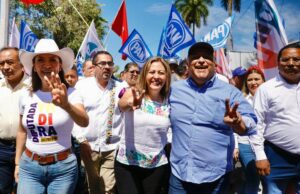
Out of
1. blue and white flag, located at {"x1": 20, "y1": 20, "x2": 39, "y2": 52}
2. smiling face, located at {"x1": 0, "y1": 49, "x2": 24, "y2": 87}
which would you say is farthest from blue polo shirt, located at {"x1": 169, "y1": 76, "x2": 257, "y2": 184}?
blue and white flag, located at {"x1": 20, "y1": 20, "x2": 39, "y2": 52}

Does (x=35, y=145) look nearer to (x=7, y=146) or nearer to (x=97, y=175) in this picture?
(x=7, y=146)

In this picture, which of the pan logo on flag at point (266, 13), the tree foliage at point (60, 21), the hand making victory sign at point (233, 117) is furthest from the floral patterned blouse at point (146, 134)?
the tree foliage at point (60, 21)

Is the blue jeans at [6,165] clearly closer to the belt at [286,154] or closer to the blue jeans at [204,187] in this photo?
the blue jeans at [204,187]

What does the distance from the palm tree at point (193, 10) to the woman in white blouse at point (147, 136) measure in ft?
156

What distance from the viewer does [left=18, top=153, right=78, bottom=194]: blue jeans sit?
122 inches

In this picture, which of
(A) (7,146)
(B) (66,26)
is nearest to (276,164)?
(A) (7,146)

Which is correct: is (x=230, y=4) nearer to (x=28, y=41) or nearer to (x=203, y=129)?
(x=28, y=41)

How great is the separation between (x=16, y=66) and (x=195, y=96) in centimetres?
212

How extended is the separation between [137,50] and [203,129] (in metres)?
6.01

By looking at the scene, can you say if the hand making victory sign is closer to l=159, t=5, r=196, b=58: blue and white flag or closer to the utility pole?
l=159, t=5, r=196, b=58: blue and white flag

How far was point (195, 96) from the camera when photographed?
11.0 feet

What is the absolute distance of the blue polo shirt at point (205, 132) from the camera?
3262 mm

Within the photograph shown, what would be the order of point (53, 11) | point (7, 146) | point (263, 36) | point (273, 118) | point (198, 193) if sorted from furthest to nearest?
point (53, 11) → point (263, 36) → point (7, 146) → point (273, 118) → point (198, 193)

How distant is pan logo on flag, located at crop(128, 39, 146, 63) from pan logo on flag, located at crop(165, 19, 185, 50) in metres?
0.91
